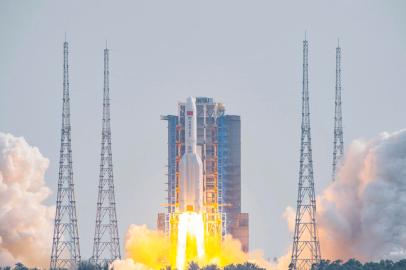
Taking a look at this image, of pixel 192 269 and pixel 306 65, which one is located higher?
pixel 306 65

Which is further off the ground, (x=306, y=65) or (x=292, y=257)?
(x=306, y=65)

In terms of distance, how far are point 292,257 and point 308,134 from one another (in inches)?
396

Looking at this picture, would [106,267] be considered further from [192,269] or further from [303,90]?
[303,90]

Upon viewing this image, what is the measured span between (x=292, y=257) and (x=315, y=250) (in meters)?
1.95

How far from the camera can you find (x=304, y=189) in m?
198

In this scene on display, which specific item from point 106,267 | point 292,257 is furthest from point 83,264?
point 292,257

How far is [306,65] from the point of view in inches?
7864

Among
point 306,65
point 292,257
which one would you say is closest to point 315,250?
point 292,257

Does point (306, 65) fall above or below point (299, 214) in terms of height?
above

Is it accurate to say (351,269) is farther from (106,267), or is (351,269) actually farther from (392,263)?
(106,267)

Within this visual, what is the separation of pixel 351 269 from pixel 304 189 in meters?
9.08

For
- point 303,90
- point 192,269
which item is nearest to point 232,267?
point 192,269

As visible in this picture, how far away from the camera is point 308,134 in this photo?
19800 centimetres

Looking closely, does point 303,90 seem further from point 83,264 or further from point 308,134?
point 83,264
